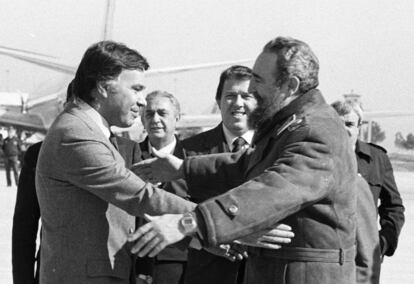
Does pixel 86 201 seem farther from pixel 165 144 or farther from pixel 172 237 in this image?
pixel 165 144

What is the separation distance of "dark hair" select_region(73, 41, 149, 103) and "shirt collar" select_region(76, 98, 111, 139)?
0.10 feet

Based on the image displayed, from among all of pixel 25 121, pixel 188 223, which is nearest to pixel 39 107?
pixel 25 121

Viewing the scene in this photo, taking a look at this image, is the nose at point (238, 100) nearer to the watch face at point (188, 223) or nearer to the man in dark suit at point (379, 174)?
the man in dark suit at point (379, 174)

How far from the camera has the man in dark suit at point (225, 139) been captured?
175 inches

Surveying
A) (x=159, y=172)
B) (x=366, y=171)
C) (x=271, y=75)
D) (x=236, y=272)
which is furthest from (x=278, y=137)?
(x=366, y=171)

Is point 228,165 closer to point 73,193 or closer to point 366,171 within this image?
point 73,193

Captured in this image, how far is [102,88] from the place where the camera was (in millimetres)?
3344

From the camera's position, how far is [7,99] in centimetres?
9106

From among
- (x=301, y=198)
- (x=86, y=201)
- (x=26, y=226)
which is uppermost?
(x=301, y=198)

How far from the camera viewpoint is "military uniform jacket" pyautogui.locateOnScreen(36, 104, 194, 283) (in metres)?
3.11

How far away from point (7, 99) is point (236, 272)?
89.6 m

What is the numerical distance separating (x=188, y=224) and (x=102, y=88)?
852mm

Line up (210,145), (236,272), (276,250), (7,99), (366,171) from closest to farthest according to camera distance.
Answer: (276,250)
(236,272)
(210,145)
(366,171)
(7,99)

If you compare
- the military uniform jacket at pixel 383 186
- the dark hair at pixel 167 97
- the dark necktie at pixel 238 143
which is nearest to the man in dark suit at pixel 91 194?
the dark necktie at pixel 238 143
